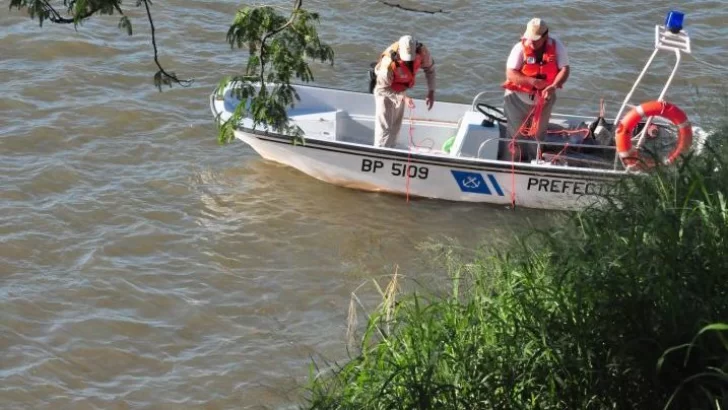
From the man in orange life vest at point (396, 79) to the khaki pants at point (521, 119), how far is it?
0.80 m

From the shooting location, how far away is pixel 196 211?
11758 mm

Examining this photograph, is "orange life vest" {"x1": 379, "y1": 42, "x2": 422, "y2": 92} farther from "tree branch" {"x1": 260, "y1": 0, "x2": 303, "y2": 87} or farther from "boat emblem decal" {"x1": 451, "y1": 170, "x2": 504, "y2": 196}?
"tree branch" {"x1": 260, "y1": 0, "x2": 303, "y2": 87}

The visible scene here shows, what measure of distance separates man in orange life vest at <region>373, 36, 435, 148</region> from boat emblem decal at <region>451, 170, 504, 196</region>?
0.79 metres

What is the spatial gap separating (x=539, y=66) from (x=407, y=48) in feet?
4.10

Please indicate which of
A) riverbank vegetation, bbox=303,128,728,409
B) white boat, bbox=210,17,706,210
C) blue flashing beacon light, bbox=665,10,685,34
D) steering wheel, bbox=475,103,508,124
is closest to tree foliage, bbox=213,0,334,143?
riverbank vegetation, bbox=303,128,728,409

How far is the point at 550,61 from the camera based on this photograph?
450 inches

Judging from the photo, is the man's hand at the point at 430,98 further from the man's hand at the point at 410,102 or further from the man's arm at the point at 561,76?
the man's arm at the point at 561,76

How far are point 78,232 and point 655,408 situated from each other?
22.0ft

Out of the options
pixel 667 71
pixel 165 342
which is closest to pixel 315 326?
pixel 165 342

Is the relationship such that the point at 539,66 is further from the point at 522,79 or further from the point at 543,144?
the point at 543,144

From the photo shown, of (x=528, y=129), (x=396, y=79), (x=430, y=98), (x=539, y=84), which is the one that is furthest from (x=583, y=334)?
(x=430, y=98)

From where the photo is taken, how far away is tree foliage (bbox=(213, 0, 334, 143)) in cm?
602

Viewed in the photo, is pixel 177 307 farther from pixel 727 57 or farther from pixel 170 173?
pixel 727 57

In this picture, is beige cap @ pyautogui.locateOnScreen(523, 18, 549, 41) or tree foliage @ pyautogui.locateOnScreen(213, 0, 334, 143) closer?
tree foliage @ pyautogui.locateOnScreen(213, 0, 334, 143)
